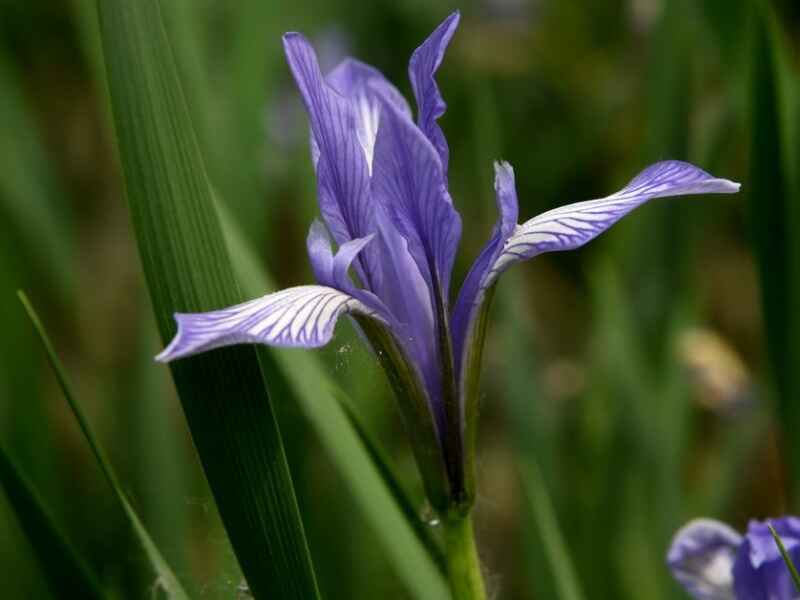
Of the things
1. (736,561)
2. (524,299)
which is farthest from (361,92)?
(524,299)

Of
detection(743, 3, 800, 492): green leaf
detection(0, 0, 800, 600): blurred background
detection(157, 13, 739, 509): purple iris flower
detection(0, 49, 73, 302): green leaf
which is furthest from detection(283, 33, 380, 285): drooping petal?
detection(0, 49, 73, 302): green leaf

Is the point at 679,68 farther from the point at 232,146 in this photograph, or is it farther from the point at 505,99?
the point at 505,99

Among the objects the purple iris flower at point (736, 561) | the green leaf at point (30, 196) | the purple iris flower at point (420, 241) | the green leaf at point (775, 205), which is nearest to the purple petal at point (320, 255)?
the purple iris flower at point (420, 241)

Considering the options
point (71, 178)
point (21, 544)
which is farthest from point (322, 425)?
point (71, 178)

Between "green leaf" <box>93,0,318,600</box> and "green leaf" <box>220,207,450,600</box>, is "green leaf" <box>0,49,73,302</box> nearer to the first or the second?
"green leaf" <box>220,207,450,600</box>

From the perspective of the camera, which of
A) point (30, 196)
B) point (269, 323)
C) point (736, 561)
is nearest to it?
point (269, 323)

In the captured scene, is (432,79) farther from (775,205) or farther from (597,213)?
(775,205)
